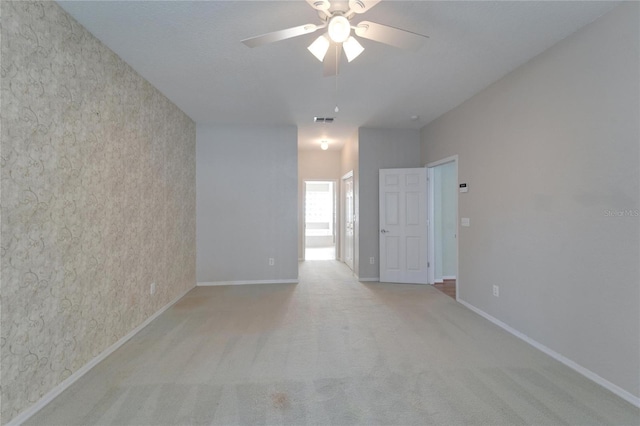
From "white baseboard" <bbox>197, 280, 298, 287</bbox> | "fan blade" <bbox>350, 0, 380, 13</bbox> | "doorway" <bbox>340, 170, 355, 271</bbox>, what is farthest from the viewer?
"doorway" <bbox>340, 170, 355, 271</bbox>

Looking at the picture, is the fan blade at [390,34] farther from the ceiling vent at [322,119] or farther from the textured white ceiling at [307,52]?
the ceiling vent at [322,119]

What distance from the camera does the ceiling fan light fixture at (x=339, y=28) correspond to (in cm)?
178

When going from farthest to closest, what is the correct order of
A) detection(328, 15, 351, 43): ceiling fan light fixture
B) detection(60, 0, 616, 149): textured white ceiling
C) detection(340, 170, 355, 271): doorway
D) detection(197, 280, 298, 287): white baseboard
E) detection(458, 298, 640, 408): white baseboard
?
detection(340, 170, 355, 271): doorway, detection(197, 280, 298, 287): white baseboard, detection(60, 0, 616, 149): textured white ceiling, detection(458, 298, 640, 408): white baseboard, detection(328, 15, 351, 43): ceiling fan light fixture

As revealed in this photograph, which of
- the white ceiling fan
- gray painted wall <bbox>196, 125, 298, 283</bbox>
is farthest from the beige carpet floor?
the white ceiling fan

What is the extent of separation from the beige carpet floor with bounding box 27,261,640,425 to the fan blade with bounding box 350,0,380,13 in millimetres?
2382

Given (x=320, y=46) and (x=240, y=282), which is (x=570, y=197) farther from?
(x=240, y=282)

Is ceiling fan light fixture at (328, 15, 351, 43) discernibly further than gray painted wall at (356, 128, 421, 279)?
No

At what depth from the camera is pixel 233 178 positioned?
4.87m

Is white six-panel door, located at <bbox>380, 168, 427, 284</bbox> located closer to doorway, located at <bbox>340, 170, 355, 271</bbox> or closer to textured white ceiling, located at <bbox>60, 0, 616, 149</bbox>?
doorway, located at <bbox>340, 170, 355, 271</bbox>

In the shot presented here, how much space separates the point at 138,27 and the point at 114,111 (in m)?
0.76

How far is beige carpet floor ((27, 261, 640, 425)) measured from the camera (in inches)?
70.0

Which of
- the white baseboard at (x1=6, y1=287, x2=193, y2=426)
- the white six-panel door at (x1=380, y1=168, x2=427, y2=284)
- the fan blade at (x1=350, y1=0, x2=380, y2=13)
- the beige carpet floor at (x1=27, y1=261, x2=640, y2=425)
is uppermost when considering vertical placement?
the fan blade at (x1=350, y1=0, x2=380, y2=13)

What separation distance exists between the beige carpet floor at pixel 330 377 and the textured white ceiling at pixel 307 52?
102 inches

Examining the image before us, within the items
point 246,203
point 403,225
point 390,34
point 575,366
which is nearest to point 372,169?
point 403,225
